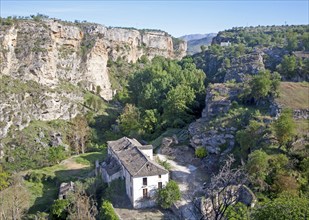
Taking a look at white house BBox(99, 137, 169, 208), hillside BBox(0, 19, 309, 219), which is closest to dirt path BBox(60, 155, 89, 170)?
hillside BBox(0, 19, 309, 219)

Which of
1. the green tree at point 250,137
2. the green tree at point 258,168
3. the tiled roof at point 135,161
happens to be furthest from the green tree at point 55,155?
the green tree at point 258,168

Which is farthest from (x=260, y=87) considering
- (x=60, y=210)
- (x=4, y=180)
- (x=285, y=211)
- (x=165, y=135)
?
(x=4, y=180)

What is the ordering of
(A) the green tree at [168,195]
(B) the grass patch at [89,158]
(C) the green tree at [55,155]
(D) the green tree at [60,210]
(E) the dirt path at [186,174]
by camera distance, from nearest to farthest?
(A) the green tree at [168,195] → (E) the dirt path at [186,174] → (D) the green tree at [60,210] → (B) the grass patch at [89,158] → (C) the green tree at [55,155]

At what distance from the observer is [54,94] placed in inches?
3031

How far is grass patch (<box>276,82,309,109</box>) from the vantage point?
43344 mm

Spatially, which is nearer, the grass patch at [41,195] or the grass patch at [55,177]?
the grass patch at [41,195]

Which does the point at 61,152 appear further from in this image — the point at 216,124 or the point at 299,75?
the point at 299,75

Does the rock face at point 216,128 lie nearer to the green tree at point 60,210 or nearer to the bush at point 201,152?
the bush at point 201,152

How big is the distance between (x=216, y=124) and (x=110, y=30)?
7286 centimetres

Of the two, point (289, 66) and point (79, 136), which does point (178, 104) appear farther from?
point (79, 136)

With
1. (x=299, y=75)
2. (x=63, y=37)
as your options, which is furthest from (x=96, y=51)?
(x=299, y=75)

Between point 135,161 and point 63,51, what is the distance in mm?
59370

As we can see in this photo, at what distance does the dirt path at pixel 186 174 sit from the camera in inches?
1320

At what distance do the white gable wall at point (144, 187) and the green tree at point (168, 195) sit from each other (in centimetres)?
135
